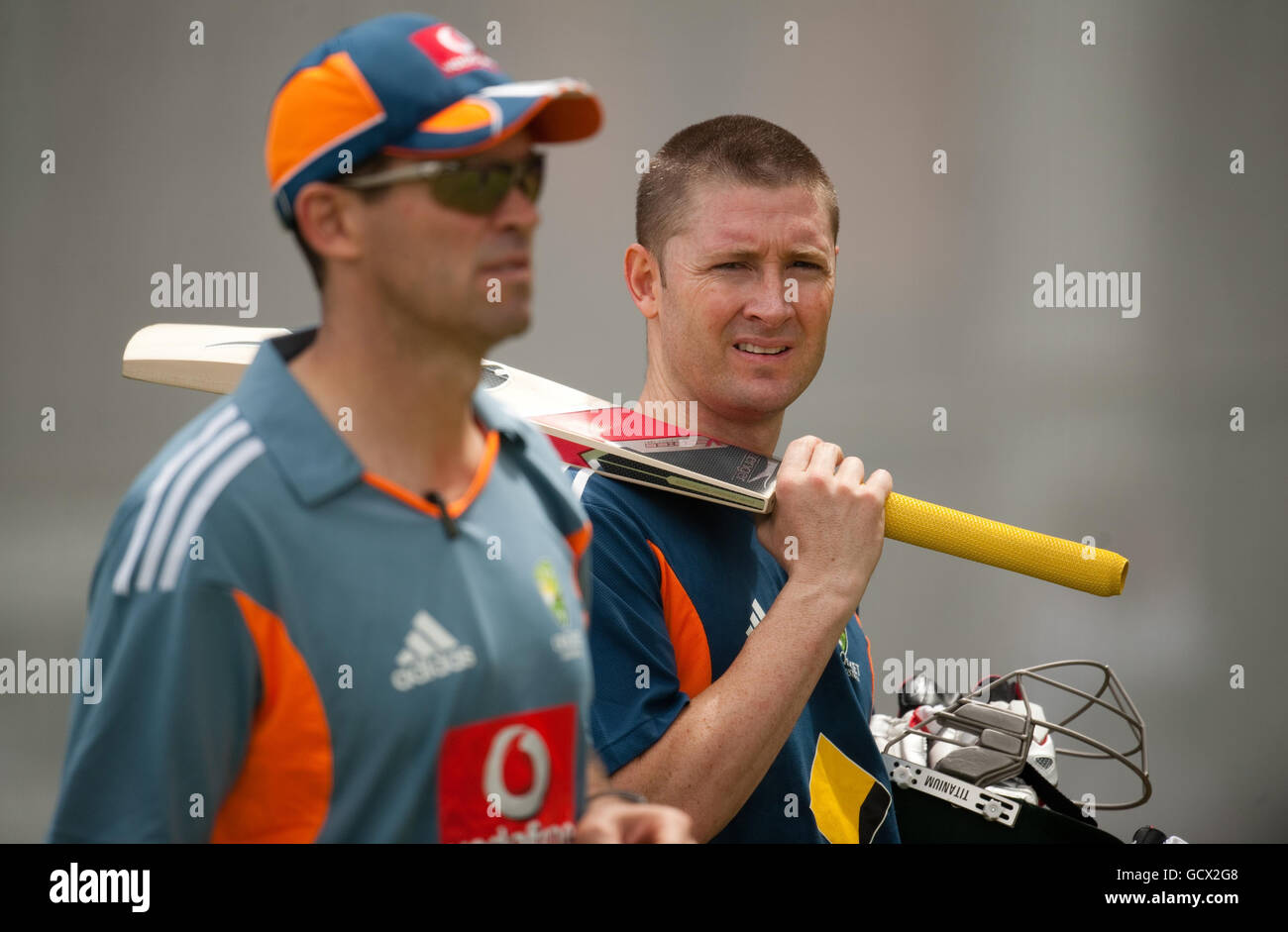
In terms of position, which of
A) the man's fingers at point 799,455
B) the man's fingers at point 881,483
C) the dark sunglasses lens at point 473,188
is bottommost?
the man's fingers at point 881,483

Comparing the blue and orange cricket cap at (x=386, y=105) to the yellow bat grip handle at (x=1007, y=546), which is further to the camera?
the yellow bat grip handle at (x=1007, y=546)

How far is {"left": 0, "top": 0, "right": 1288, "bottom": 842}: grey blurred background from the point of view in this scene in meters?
2.84

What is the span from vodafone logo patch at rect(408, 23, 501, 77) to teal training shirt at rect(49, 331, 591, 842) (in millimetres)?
229

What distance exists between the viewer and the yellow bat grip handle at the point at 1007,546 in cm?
135

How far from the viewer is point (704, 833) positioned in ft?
3.84

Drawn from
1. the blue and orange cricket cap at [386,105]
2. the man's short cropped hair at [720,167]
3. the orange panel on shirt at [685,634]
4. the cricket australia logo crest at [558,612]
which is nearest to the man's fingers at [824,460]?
the orange panel on shirt at [685,634]

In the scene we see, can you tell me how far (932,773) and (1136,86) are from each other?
2.09 metres

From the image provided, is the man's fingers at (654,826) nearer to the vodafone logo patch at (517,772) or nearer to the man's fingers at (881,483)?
the vodafone logo patch at (517,772)

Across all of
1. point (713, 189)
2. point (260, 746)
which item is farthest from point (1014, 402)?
point (260, 746)

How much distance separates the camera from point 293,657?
71 cm

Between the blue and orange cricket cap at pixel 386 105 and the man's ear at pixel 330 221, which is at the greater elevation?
the blue and orange cricket cap at pixel 386 105

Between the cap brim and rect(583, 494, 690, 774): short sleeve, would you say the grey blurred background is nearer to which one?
rect(583, 494, 690, 774): short sleeve

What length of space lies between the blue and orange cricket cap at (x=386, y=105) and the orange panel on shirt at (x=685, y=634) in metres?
0.60

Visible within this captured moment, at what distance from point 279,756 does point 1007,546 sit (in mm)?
910
